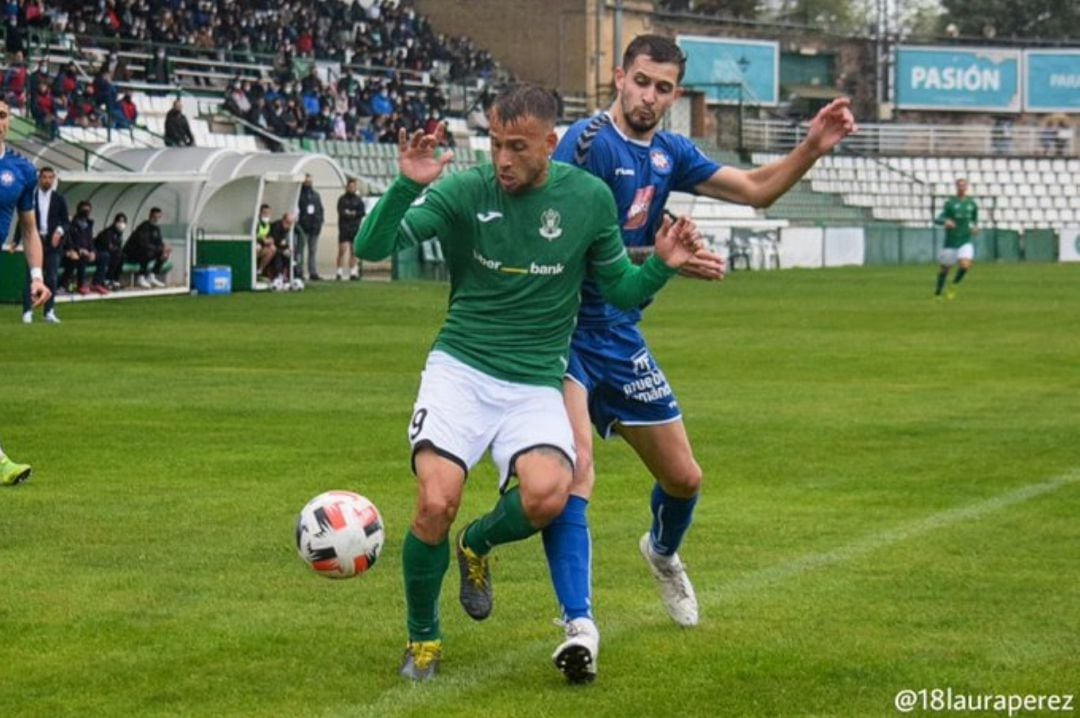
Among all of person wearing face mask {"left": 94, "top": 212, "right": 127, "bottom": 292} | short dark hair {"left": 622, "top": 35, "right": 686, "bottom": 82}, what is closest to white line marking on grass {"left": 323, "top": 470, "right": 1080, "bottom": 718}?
short dark hair {"left": 622, "top": 35, "right": 686, "bottom": 82}

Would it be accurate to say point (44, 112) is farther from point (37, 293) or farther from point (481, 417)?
point (481, 417)

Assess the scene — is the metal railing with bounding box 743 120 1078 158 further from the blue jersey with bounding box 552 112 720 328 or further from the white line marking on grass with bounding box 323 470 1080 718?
the blue jersey with bounding box 552 112 720 328

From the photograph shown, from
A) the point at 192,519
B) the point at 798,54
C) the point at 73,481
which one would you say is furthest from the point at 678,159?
the point at 798,54

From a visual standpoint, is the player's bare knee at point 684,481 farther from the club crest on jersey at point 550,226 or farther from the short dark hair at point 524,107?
the short dark hair at point 524,107

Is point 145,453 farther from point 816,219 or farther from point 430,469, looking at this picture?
point 816,219

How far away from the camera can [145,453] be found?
1416 cm

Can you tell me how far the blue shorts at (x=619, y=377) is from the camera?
8000 mm

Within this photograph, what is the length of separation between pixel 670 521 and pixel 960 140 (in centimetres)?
7316

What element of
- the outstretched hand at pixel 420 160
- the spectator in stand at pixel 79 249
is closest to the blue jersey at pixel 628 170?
the outstretched hand at pixel 420 160

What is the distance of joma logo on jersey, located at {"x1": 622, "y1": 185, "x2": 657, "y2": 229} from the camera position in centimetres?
818

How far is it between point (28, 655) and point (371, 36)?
52668 mm

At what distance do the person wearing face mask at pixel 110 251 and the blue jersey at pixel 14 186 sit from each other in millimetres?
22018

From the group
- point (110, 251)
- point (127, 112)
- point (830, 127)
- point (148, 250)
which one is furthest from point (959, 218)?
point (830, 127)

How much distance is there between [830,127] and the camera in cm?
822
